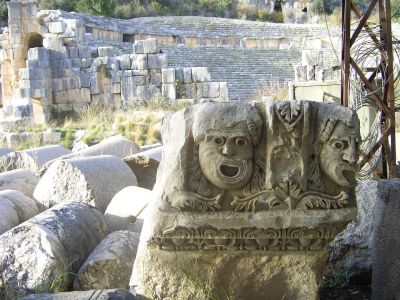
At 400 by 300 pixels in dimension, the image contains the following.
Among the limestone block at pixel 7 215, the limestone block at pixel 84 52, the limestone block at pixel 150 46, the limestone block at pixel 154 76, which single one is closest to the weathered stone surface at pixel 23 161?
the limestone block at pixel 7 215

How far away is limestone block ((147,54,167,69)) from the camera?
57.9ft

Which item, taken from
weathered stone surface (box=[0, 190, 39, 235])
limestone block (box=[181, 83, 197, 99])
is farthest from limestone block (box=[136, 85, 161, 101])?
weathered stone surface (box=[0, 190, 39, 235])

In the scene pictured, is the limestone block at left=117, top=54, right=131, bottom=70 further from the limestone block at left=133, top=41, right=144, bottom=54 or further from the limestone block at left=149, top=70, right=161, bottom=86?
the limestone block at left=149, top=70, right=161, bottom=86

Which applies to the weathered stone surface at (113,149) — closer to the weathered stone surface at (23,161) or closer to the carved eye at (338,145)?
the weathered stone surface at (23,161)

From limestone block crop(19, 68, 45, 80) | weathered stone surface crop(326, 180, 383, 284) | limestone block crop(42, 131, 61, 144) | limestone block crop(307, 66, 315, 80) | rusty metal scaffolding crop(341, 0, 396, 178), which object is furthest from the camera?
limestone block crop(19, 68, 45, 80)

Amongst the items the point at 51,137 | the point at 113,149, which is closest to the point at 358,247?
the point at 113,149

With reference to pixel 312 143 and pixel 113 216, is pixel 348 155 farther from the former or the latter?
pixel 113 216

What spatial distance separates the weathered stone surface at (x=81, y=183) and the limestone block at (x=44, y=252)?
1087 mm

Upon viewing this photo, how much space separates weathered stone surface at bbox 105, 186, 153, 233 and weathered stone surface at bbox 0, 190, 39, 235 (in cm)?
69

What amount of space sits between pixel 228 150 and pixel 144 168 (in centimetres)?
381

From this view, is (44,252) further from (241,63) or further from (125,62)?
(241,63)

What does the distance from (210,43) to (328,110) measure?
84.2ft

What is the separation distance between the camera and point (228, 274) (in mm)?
3260

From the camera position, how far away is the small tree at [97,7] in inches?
1348
